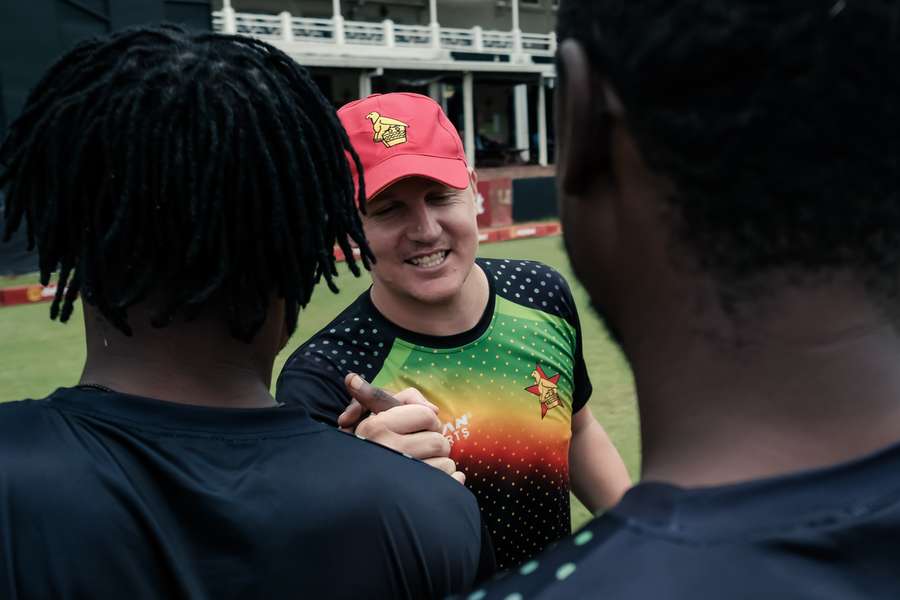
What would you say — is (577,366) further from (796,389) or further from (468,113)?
(468,113)

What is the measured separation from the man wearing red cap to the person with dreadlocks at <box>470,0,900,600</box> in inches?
55.3

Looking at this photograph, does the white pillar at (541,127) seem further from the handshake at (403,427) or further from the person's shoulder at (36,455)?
the person's shoulder at (36,455)

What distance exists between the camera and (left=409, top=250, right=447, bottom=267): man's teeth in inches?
95.9

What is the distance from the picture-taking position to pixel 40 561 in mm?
1184

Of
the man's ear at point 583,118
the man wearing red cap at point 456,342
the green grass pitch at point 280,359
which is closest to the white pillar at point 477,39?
the green grass pitch at point 280,359

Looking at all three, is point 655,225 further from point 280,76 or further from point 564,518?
point 564,518

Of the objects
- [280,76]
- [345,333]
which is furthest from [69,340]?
[280,76]

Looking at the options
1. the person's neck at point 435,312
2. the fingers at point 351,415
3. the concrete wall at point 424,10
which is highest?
the concrete wall at point 424,10

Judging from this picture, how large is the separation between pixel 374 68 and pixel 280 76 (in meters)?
27.7

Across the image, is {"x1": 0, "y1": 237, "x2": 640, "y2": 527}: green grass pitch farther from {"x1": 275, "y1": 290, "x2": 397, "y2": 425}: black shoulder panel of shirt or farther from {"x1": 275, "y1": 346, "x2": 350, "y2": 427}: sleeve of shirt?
{"x1": 275, "y1": 346, "x2": 350, "y2": 427}: sleeve of shirt

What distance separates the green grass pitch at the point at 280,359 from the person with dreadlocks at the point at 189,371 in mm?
2785

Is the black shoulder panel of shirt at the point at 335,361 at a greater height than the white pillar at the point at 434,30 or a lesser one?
lesser

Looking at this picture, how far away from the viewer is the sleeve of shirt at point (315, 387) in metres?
2.16

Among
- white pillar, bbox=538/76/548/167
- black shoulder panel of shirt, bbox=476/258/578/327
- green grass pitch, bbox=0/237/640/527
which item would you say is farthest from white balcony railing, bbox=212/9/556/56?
black shoulder panel of shirt, bbox=476/258/578/327
